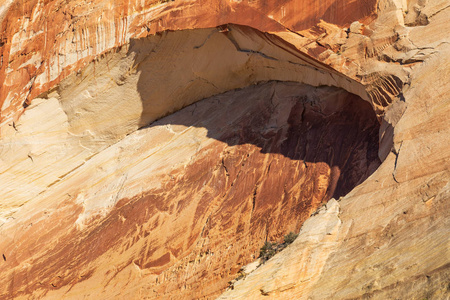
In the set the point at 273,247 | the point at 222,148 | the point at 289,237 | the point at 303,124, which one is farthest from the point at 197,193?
the point at 289,237

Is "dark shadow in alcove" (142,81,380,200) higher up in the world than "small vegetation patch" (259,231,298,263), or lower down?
higher up

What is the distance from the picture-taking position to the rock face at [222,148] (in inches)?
304

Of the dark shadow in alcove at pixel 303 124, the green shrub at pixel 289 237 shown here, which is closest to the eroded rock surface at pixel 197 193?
the dark shadow in alcove at pixel 303 124

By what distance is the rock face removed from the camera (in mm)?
7727

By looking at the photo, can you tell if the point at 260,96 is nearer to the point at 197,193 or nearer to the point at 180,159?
the point at 180,159

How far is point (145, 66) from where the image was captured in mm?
12805

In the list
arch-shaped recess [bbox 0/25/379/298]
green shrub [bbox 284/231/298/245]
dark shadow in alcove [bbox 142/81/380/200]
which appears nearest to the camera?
green shrub [bbox 284/231/298/245]

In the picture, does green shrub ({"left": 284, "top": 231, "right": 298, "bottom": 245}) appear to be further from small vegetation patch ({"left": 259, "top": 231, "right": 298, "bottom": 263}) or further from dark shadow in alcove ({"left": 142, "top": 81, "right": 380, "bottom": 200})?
dark shadow in alcove ({"left": 142, "top": 81, "right": 380, "bottom": 200})

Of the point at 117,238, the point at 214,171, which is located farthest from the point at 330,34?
the point at 117,238

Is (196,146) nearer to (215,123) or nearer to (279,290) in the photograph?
(215,123)

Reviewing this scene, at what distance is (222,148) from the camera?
11.5m

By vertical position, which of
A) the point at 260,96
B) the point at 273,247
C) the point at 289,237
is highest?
the point at 260,96

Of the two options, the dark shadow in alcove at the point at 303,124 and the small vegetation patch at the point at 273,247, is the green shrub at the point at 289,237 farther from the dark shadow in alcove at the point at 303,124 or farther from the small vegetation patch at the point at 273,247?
the dark shadow in alcove at the point at 303,124

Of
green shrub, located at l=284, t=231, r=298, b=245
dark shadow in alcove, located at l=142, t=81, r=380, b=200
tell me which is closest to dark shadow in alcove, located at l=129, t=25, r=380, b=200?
dark shadow in alcove, located at l=142, t=81, r=380, b=200
